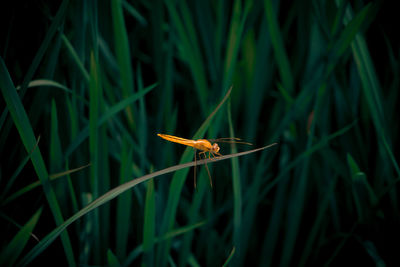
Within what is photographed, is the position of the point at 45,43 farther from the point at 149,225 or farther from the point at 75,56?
the point at 149,225

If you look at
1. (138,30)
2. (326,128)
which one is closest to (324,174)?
(326,128)

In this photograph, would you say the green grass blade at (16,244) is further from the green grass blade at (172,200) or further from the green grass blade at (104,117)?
the green grass blade at (172,200)

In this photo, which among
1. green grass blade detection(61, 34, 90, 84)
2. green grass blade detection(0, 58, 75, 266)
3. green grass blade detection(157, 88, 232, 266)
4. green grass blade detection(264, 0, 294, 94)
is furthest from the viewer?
green grass blade detection(264, 0, 294, 94)

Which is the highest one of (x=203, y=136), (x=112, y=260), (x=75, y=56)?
(x=75, y=56)

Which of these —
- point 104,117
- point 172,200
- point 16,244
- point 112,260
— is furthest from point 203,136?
point 16,244

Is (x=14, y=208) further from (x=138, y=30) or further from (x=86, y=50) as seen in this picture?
(x=138, y=30)

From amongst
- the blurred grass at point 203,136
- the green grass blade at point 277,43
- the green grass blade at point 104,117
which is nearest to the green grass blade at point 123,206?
the blurred grass at point 203,136

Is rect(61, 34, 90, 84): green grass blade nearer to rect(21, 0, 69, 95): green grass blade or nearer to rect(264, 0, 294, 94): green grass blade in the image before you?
rect(21, 0, 69, 95): green grass blade

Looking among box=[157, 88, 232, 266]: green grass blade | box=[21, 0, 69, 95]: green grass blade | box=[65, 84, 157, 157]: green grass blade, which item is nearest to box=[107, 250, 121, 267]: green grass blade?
box=[157, 88, 232, 266]: green grass blade
